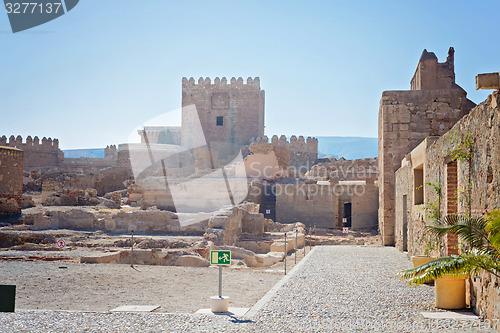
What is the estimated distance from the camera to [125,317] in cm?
624

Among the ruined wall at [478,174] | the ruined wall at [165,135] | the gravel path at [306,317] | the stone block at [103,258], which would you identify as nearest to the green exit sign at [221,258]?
the gravel path at [306,317]

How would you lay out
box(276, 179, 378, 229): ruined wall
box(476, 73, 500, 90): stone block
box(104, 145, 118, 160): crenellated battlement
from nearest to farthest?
box(476, 73, 500, 90): stone block → box(276, 179, 378, 229): ruined wall → box(104, 145, 118, 160): crenellated battlement

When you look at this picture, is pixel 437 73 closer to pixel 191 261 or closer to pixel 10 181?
pixel 191 261

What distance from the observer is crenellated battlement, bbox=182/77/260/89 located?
5147 cm

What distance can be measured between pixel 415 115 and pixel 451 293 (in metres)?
10.0

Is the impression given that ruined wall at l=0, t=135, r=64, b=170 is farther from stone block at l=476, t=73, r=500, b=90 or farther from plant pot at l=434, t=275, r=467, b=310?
stone block at l=476, t=73, r=500, b=90

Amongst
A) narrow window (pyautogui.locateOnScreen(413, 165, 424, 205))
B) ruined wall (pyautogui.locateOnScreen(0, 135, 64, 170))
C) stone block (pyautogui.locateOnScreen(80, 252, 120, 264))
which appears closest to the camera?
narrow window (pyautogui.locateOnScreen(413, 165, 424, 205))

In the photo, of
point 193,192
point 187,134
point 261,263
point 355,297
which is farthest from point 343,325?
point 187,134

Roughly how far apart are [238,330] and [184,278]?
4743 mm

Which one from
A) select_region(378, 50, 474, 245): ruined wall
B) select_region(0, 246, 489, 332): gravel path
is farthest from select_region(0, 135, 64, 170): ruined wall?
select_region(0, 246, 489, 332): gravel path

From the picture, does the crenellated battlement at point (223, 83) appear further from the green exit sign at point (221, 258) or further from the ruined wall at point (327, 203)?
the green exit sign at point (221, 258)

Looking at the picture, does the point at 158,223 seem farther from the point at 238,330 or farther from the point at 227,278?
the point at 238,330

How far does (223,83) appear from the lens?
169 feet

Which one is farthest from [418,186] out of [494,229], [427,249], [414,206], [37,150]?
[37,150]
